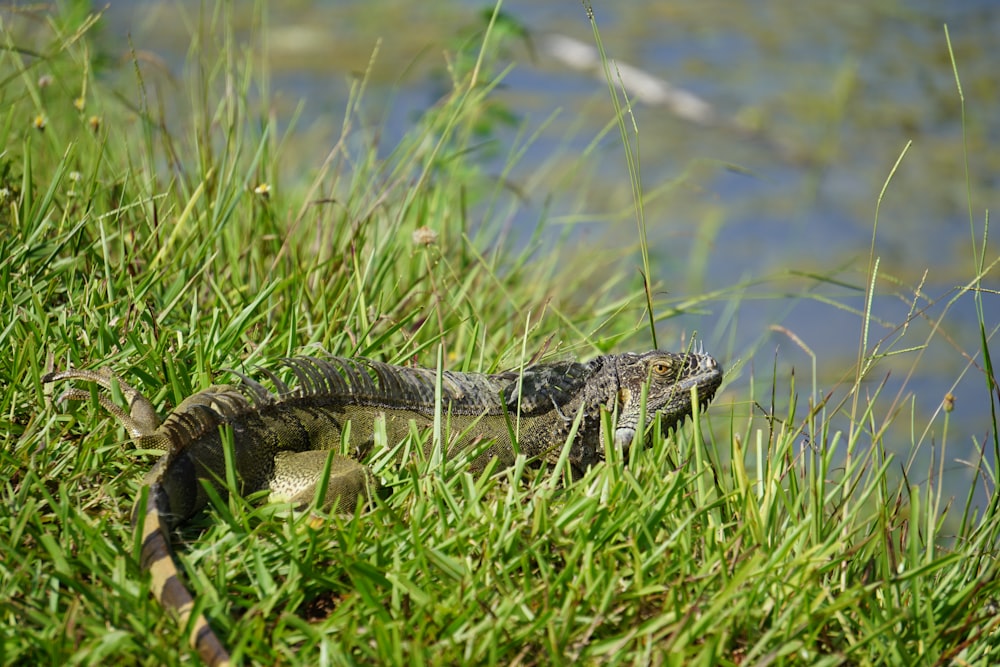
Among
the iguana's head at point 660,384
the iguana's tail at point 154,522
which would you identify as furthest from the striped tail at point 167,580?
the iguana's head at point 660,384

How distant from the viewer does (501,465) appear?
328 cm

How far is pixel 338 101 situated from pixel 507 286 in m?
5.16

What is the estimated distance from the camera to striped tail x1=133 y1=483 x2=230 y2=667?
2150 millimetres

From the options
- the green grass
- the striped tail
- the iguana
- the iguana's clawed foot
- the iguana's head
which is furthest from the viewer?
the iguana's head

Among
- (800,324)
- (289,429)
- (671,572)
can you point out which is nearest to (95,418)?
(289,429)

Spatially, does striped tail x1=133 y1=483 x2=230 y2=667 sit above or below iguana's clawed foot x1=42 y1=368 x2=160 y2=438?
below

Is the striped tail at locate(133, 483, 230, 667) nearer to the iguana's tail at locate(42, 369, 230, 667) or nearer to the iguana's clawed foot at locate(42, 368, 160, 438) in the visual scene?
the iguana's tail at locate(42, 369, 230, 667)

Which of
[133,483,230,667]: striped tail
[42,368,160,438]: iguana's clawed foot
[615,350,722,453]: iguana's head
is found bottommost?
[615,350,722,453]: iguana's head

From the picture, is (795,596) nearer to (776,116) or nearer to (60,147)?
(60,147)

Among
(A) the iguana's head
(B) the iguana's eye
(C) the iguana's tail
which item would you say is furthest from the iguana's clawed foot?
(B) the iguana's eye

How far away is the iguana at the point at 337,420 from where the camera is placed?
2.62 m

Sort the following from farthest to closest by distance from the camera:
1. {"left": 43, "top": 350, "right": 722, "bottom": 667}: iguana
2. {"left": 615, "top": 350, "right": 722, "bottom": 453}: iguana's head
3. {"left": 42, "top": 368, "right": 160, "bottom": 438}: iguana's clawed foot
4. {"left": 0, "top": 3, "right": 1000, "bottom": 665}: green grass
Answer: {"left": 615, "top": 350, "right": 722, "bottom": 453}: iguana's head < {"left": 42, "top": 368, "right": 160, "bottom": 438}: iguana's clawed foot < {"left": 43, "top": 350, "right": 722, "bottom": 667}: iguana < {"left": 0, "top": 3, "right": 1000, "bottom": 665}: green grass

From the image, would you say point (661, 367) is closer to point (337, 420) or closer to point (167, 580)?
point (337, 420)

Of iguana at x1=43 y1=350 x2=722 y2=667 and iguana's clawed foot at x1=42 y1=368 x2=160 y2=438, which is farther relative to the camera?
iguana's clawed foot at x1=42 y1=368 x2=160 y2=438
